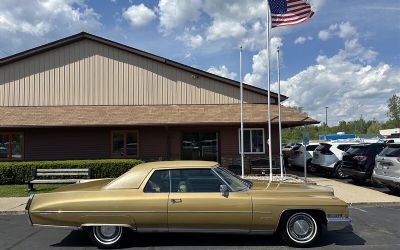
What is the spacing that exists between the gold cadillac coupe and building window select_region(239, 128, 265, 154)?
13301mm

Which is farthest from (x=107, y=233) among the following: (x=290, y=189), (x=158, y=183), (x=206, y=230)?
(x=290, y=189)

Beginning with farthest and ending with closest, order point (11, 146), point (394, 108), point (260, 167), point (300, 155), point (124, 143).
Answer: point (394, 108) < point (300, 155) < point (124, 143) < point (11, 146) < point (260, 167)

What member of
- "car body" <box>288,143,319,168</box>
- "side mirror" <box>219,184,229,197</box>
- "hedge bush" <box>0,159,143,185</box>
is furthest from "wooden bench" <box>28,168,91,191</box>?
"car body" <box>288,143,319,168</box>

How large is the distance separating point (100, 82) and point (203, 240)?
15195mm

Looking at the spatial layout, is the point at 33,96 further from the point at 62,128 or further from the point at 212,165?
the point at 212,165

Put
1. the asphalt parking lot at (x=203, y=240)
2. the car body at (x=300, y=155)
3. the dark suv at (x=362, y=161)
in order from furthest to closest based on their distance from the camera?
the car body at (x=300, y=155), the dark suv at (x=362, y=161), the asphalt parking lot at (x=203, y=240)

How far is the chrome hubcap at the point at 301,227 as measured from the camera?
7188mm

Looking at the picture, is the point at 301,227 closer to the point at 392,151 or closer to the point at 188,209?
the point at 188,209

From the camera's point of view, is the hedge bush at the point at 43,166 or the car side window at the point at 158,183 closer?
the car side window at the point at 158,183

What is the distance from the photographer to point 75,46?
2177 cm

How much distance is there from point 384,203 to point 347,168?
4.81 m

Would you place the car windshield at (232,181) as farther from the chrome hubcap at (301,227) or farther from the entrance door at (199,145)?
the entrance door at (199,145)

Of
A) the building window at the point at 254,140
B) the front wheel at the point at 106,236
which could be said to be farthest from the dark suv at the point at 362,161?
the front wheel at the point at 106,236

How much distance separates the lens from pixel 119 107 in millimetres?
21203
